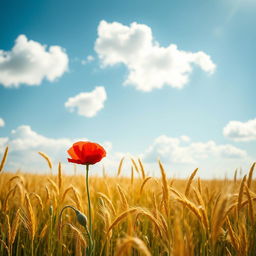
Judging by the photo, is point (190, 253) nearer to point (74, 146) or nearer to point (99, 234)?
point (74, 146)

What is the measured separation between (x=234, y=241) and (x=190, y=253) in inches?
11.6

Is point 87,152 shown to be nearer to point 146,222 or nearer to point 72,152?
point 72,152

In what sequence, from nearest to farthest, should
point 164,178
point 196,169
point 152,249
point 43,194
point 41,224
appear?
point 164,178 < point 196,169 < point 152,249 < point 41,224 < point 43,194

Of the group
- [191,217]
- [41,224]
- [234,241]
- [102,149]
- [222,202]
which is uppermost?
[102,149]

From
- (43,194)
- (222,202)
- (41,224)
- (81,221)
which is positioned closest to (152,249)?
(81,221)

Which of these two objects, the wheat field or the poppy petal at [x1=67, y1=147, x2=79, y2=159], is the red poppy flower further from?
the wheat field

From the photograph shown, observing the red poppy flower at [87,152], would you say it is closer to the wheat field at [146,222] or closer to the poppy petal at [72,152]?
the poppy petal at [72,152]

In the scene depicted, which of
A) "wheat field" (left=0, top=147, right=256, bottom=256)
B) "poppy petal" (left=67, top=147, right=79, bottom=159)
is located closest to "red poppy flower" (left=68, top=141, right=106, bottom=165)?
"poppy petal" (left=67, top=147, right=79, bottom=159)

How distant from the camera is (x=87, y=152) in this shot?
1.09 meters

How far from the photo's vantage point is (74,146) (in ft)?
3.65

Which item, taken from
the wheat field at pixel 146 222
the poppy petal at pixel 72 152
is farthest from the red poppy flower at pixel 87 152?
the wheat field at pixel 146 222

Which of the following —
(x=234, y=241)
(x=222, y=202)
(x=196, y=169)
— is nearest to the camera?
(x=222, y=202)

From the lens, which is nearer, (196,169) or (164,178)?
(164,178)

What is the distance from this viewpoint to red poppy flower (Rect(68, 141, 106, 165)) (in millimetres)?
1096
